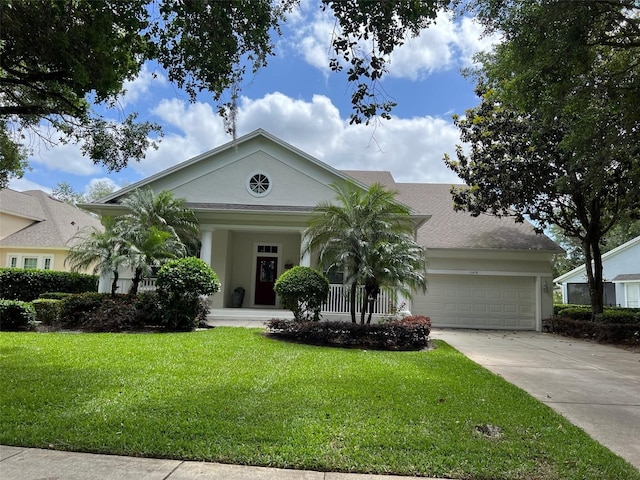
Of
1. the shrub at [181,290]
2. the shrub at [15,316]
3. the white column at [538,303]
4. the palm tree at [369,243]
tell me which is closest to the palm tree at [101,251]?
the shrub at [15,316]

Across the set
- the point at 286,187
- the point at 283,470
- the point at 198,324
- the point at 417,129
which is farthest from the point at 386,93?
the point at 286,187

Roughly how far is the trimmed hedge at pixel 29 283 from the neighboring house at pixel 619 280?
26.0 m

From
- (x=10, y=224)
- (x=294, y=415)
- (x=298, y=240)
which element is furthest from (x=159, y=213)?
(x=10, y=224)

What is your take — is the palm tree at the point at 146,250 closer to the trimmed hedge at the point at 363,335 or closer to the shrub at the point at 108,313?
the shrub at the point at 108,313

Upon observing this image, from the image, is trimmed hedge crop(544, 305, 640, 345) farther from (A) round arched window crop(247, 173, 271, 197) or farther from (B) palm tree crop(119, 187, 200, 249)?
(B) palm tree crop(119, 187, 200, 249)

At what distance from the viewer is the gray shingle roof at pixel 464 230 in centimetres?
1605

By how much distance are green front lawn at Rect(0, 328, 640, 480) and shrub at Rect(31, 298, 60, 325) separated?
15.2 feet

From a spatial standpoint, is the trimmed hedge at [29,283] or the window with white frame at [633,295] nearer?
the trimmed hedge at [29,283]

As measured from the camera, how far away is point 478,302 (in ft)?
52.6

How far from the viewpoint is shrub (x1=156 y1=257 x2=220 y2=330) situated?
1078 cm

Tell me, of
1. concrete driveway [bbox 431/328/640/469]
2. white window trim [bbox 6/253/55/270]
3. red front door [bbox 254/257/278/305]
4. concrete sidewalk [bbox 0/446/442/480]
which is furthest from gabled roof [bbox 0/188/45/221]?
concrete sidewalk [bbox 0/446/442/480]

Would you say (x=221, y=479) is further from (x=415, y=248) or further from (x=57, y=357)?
(x=415, y=248)

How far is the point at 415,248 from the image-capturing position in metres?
10.6

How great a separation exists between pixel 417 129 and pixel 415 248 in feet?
12.6
